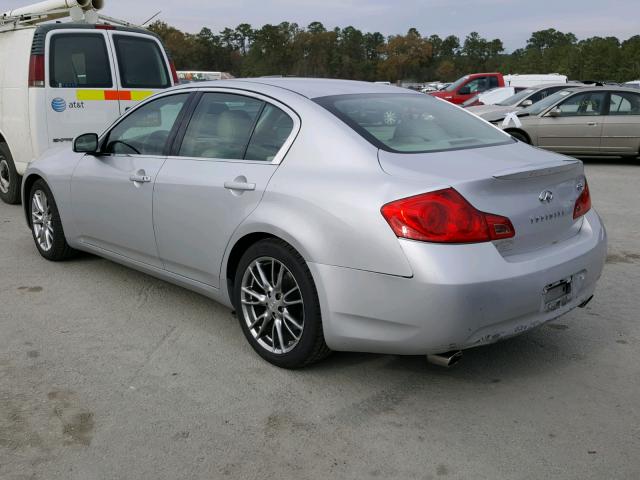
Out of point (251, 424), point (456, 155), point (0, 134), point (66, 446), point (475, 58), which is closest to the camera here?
point (66, 446)

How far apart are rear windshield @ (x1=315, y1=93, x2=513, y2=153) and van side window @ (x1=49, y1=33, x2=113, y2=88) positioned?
4.77 meters

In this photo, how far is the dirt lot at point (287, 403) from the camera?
9.24 feet

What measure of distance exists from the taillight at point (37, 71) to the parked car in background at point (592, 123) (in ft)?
27.7

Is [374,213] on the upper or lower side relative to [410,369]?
upper

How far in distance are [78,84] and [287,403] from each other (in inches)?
224

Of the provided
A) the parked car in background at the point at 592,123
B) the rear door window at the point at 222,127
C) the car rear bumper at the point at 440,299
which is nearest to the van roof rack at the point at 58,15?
the rear door window at the point at 222,127

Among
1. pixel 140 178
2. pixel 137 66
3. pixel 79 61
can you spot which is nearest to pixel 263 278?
pixel 140 178

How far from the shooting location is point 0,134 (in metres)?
8.51

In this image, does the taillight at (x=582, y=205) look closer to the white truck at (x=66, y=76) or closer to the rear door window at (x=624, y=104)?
the white truck at (x=66, y=76)

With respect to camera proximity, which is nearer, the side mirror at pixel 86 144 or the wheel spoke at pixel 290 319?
the wheel spoke at pixel 290 319

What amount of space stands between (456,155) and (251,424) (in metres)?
1.64

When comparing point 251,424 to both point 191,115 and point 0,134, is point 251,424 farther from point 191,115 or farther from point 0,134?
point 0,134

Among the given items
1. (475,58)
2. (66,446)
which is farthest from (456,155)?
(475,58)

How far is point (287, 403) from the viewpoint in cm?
333
